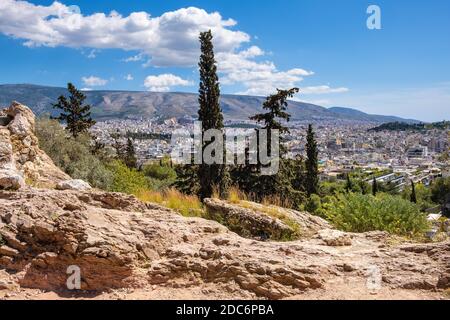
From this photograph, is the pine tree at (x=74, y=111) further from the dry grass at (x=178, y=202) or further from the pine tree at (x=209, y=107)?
the dry grass at (x=178, y=202)

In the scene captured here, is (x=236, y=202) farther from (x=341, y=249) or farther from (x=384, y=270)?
(x=384, y=270)

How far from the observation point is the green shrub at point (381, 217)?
8.40m

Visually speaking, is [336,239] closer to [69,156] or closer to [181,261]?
[181,261]

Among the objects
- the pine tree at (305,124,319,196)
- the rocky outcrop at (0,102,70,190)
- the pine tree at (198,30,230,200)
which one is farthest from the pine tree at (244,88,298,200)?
the pine tree at (305,124,319,196)

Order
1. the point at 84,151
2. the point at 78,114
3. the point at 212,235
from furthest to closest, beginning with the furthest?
the point at 78,114, the point at 84,151, the point at 212,235

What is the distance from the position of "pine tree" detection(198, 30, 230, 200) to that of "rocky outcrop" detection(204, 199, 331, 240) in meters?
12.3

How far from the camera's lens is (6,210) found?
6.46 m

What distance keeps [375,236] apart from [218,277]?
3508 millimetres

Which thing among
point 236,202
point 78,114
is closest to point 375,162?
point 78,114

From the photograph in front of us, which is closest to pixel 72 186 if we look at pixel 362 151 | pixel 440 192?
pixel 440 192

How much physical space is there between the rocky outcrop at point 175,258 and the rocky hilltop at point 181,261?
0.6 inches

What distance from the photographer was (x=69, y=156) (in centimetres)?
2294

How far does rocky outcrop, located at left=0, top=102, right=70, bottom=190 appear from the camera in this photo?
30.9 ft

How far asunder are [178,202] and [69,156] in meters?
16.3
